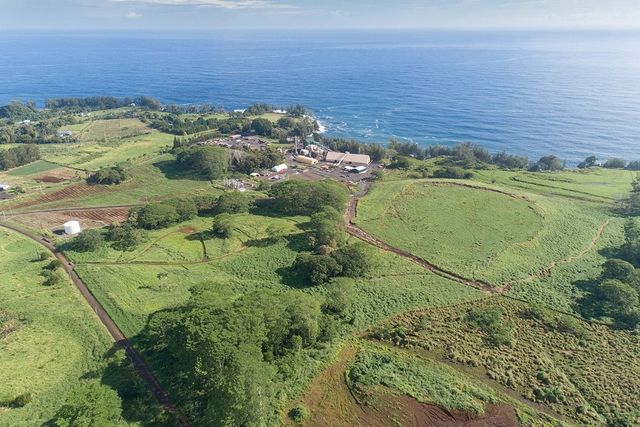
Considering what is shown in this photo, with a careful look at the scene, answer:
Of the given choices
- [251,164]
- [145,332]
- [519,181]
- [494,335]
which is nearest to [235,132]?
[251,164]

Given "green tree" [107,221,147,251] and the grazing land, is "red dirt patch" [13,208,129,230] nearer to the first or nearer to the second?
the grazing land

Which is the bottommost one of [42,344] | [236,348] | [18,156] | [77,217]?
[77,217]

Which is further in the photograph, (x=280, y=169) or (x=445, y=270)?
(x=280, y=169)

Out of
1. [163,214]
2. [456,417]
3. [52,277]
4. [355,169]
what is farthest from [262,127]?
[456,417]

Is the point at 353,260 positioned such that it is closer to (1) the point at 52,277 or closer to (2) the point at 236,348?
(2) the point at 236,348

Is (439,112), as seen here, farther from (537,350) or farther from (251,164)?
(537,350)

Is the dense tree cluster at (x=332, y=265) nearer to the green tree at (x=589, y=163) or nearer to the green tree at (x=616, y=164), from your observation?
the green tree at (x=589, y=163)
